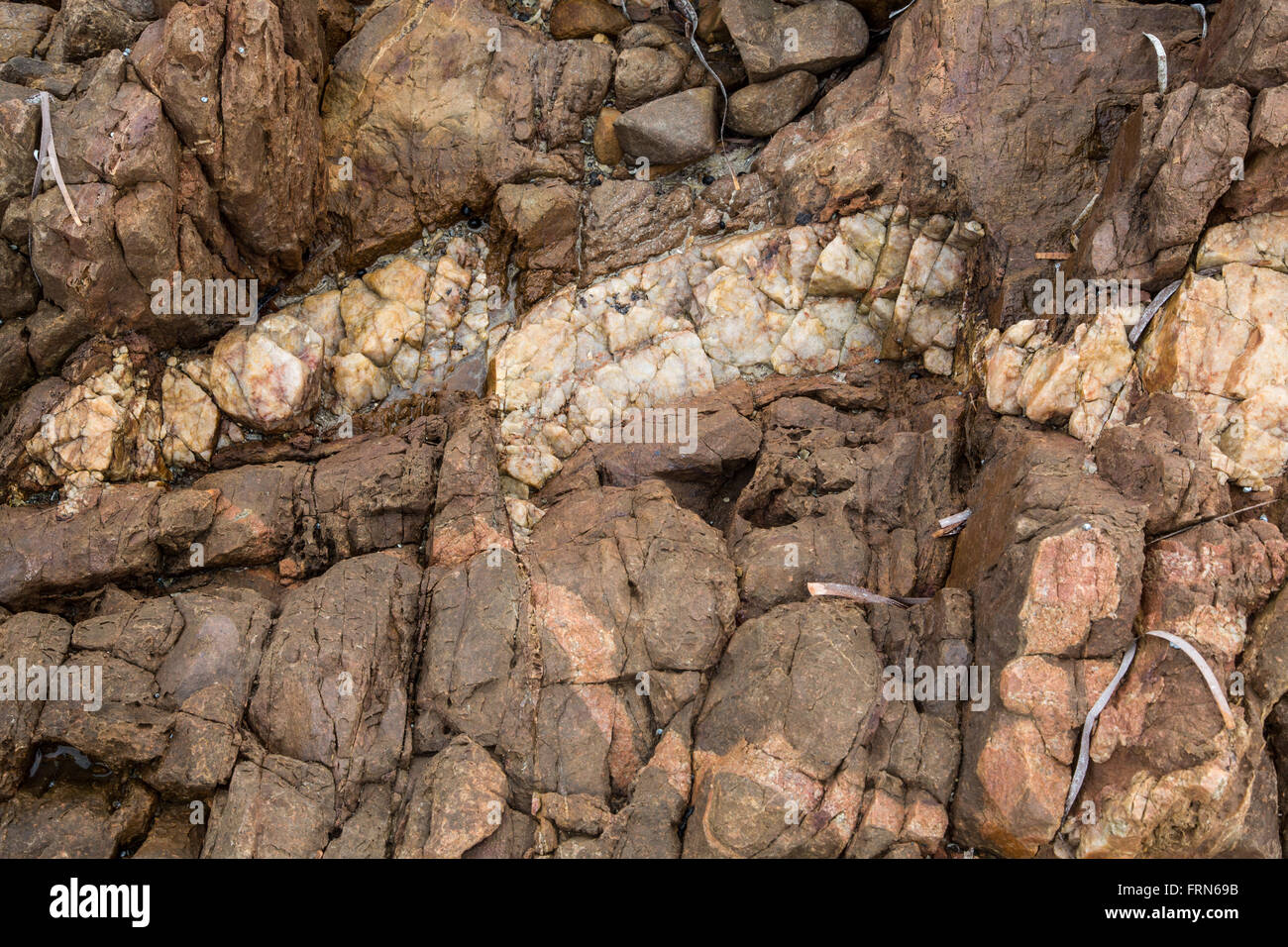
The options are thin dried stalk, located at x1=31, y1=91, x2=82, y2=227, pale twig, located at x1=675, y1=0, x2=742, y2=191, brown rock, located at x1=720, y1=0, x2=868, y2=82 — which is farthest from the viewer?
pale twig, located at x1=675, y1=0, x2=742, y2=191

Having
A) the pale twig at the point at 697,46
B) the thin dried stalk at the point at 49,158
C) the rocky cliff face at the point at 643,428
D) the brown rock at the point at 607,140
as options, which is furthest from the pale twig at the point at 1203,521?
the thin dried stalk at the point at 49,158

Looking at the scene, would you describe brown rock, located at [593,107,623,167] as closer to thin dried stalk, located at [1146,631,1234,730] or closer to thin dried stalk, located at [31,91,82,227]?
thin dried stalk, located at [31,91,82,227]

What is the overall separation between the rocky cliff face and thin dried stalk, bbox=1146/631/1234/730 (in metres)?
0.08

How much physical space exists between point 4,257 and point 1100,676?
1067cm

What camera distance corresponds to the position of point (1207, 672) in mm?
7176

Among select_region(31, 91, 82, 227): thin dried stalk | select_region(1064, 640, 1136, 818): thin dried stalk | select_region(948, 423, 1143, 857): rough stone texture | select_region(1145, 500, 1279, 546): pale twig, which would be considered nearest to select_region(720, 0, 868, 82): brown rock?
select_region(948, 423, 1143, 857): rough stone texture

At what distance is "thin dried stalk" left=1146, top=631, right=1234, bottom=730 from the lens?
7105 mm

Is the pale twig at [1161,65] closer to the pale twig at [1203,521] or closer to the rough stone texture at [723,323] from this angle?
the rough stone texture at [723,323]

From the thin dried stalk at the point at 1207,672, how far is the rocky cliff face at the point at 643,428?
77 millimetres

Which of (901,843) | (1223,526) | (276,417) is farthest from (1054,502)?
(276,417)

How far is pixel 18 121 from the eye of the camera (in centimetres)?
934

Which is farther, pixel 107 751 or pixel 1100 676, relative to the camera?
pixel 107 751

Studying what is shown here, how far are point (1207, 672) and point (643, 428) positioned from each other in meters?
5.69

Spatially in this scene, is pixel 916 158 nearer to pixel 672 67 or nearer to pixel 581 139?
pixel 672 67
